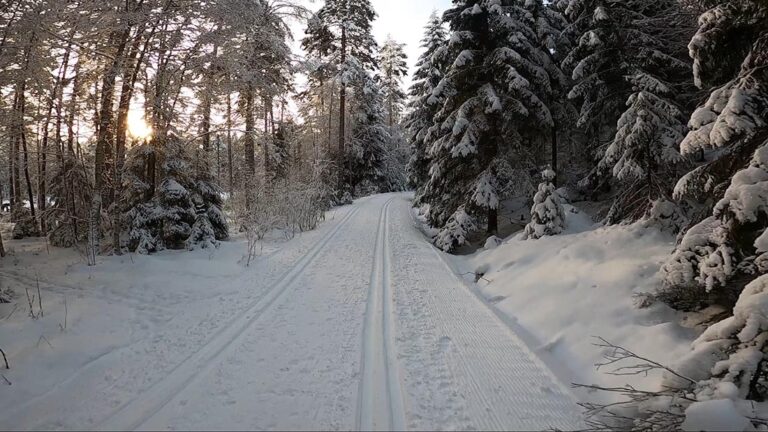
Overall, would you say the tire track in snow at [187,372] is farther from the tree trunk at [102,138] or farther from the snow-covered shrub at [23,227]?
the snow-covered shrub at [23,227]

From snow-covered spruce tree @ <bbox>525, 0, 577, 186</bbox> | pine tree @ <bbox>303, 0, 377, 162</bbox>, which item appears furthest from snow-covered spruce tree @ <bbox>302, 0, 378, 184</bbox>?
snow-covered spruce tree @ <bbox>525, 0, 577, 186</bbox>

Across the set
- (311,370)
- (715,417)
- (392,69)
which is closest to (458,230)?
(311,370)

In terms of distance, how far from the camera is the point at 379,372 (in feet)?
14.3

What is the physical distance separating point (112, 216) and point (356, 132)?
2595cm

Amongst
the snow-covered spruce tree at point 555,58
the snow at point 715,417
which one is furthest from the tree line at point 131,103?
the snow at point 715,417

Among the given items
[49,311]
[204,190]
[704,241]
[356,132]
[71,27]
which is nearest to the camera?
[704,241]

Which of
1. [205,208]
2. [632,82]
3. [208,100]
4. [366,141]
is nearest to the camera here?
[632,82]

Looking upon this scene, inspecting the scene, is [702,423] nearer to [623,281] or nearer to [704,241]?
[704,241]

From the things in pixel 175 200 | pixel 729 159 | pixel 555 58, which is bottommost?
pixel 175 200

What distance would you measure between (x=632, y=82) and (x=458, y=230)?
18.4ft

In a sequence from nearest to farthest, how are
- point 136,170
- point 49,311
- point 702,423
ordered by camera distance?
1. point 702,423
2. point 49,311
3. point 136,170

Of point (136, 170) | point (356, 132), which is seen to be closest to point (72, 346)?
point (136, 170)

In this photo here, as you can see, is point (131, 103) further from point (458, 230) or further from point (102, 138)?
point (458, 230)

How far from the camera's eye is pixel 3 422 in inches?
136
